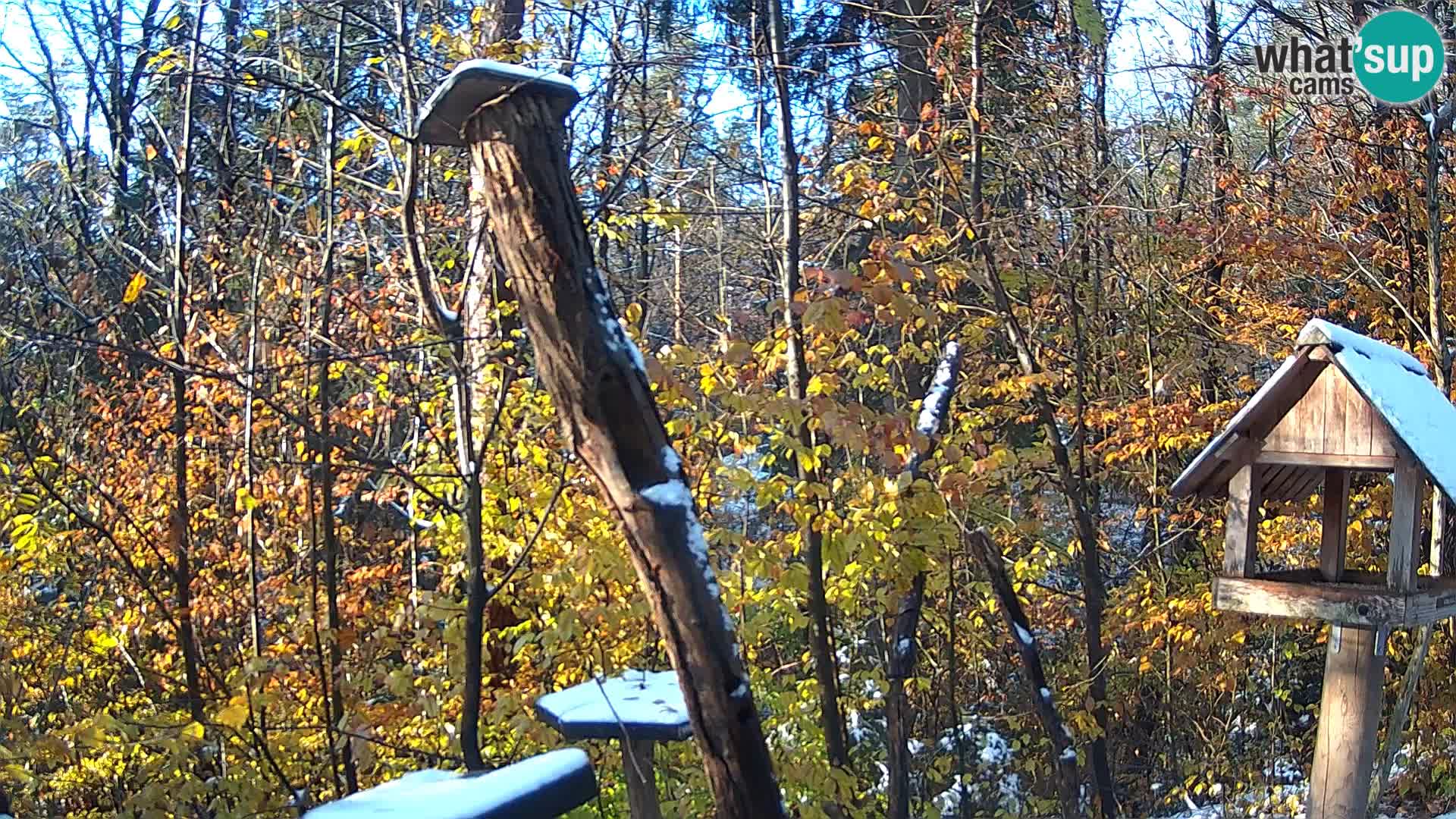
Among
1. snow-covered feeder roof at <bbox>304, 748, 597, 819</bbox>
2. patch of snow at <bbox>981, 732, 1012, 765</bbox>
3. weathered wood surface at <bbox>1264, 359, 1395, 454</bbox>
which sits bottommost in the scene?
patch of snow at <bbox>981, 732, 1012, 765</bbox>

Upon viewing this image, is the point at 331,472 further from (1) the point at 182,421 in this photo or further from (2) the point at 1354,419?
(2) the point at 1354,419

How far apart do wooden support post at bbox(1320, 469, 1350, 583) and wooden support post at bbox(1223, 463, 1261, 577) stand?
315 mm

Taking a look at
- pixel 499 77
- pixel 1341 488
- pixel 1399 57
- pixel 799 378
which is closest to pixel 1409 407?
pixel 1341 488

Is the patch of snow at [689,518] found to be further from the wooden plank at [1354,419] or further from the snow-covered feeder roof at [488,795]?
the wooden plank at [1354,419]

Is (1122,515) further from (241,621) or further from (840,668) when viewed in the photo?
(241,621)

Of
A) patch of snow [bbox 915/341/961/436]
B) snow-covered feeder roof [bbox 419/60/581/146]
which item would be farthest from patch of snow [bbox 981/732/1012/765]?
snow-covered feeder roof [bbox 419/60/581/146]

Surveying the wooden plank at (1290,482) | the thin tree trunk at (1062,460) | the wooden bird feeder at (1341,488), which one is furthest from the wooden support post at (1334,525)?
the thin tree trunk at (1062,460)

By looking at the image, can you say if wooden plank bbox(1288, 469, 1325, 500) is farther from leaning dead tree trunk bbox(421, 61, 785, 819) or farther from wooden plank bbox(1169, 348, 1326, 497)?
leaning dead tree trunk bbox(421, 61, 785, 819)

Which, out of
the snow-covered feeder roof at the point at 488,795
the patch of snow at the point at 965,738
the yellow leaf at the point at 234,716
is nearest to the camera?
the snow-covered feeder roof at the point at 488,795

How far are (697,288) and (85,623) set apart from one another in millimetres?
6830

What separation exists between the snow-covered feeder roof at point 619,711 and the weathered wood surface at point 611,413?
0.55ft

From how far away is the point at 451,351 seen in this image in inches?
149

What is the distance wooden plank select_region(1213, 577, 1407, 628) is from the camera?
3.54m

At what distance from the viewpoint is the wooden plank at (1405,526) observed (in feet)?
11.7
